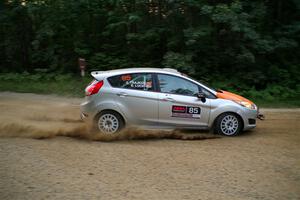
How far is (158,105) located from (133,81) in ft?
2.72

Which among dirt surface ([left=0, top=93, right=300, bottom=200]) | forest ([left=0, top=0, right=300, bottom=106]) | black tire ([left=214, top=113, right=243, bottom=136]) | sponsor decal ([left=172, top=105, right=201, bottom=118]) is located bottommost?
dirt surface ([left=0, top=93, right=300, bottom=200])

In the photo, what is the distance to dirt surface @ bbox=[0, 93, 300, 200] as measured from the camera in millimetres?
5402

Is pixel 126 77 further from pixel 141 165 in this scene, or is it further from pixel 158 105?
pixel 141 165

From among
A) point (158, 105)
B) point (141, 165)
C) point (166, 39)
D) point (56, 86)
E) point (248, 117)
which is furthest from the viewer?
point (166, 39)

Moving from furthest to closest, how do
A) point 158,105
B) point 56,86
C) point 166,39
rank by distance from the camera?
point 166,39
point 56,86
point 158,105

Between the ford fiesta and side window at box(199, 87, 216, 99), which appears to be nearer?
the ford fiesta

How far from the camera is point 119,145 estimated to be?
795cm

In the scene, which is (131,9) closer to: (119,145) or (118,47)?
(118,47)

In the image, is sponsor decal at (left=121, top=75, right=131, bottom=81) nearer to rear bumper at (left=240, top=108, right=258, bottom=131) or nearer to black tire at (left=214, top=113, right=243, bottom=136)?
black tire at (left=214, top=113, right=243, bottom=136)

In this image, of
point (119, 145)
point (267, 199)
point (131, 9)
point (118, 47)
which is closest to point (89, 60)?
point (118, 47)

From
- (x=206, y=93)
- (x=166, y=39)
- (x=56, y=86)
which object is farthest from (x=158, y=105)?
(x=166, y=39)

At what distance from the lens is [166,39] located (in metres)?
17.7

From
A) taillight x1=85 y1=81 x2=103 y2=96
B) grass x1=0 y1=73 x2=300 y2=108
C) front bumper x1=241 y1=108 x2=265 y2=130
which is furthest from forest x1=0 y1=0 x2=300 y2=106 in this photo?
taillight x1=85 y1=81 x2=103 y2=96

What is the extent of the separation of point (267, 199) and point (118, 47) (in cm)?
1482
